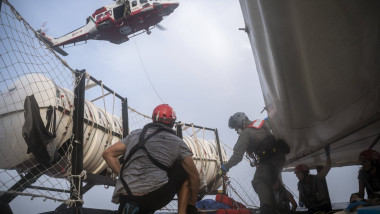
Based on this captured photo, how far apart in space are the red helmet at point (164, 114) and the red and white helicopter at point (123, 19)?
49.7 ft

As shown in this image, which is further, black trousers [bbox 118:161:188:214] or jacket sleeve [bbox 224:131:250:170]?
jacket sleeve [bbox 224:131:250:170]

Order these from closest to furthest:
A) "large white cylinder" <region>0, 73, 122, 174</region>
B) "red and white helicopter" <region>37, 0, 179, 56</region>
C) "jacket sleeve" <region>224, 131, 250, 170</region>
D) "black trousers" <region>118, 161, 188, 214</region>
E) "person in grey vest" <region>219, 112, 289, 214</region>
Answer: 1. "black trousers" <region>118, 161, 188, 214</region>
2. "large white cylinder" <region>0, 73, 122, 174</region>
3. "person in grey vest" <region>219, 112, 289, 214</region>
4. "jacket sleeve" <region>224, 131, 250, 170</region>
5. "red and white helicopter" <region>37, 0, 179, 56</region>

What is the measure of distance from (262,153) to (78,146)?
2.97m

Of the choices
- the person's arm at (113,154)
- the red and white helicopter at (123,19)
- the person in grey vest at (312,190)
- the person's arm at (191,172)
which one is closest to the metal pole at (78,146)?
the person's arm at (113,154)

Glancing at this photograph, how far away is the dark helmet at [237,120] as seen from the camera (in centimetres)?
473

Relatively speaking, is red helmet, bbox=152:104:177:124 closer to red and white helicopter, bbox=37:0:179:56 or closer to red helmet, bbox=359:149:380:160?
red helmet, bbox=359:149:380:160

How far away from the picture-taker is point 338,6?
161 centimetres

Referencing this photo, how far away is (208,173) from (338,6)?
8.16 metres

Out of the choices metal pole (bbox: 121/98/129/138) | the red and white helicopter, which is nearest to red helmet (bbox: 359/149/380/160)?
metal pole (bbox: 121/98/129/138)


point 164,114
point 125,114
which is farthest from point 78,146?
point 125,114

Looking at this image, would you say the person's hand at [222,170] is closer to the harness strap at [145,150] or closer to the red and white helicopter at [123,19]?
the harness strap at [145,150]

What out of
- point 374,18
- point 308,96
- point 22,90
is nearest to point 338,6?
point 374,18

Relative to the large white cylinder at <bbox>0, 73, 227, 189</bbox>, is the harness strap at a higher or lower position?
lower

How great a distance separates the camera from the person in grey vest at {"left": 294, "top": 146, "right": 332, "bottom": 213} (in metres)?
4.95
